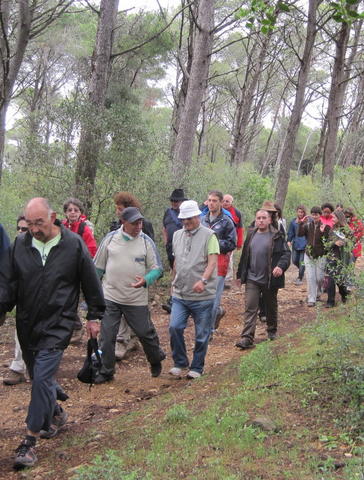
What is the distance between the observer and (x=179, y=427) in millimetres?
4559

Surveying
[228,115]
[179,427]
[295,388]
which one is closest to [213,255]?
[295,388]

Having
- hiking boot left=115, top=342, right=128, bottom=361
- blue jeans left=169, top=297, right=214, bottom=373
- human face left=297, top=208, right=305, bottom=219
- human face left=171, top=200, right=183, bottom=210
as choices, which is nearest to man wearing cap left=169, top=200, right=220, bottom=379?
blue jeans left=169, top=297, right=214, bottom=373

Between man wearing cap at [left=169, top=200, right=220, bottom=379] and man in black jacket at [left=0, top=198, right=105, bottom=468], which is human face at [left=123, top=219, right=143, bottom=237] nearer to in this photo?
man wearing cap at [left=169, top=200, right=220, bottom=379]

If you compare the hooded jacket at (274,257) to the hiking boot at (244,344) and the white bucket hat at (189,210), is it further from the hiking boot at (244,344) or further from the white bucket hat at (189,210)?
the white bucket hat at (189,210)

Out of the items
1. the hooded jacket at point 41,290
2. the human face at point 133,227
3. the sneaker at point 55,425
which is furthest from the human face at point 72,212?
the sneaker at point 55,425

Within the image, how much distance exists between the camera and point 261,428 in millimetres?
4328

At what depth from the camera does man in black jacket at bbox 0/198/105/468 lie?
4289mm

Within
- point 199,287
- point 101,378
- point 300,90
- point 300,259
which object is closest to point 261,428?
point 199,287

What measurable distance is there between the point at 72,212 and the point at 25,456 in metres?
3.64

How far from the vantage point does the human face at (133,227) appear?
234 inches

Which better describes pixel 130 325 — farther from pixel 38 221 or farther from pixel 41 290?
pixel 38 221

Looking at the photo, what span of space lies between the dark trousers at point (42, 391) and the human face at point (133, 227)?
1938 mm

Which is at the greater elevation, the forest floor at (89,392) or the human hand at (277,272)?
the human hand at (277,272)

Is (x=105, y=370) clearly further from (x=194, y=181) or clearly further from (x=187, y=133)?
Result: (x=187, y=133)
